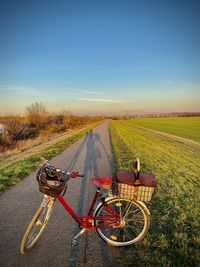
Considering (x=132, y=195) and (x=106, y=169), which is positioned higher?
(x=132, y=195)

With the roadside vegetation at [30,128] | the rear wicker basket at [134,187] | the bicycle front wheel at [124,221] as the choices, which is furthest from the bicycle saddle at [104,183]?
the roadside vegetation at [30,128]

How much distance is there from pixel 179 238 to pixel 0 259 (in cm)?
292

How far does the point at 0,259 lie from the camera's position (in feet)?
8.77

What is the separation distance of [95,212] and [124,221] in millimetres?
523

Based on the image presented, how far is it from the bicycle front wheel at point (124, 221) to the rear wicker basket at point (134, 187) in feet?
0.50

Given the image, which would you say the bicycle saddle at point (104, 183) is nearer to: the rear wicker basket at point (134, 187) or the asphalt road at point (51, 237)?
the rear wicker basket at point (134, 187)

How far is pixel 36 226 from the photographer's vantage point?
2.93m

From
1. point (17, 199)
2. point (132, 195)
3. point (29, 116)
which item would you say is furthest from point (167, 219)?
point (29, 116)

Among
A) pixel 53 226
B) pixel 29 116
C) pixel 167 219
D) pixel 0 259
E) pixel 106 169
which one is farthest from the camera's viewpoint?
pixel 29 116

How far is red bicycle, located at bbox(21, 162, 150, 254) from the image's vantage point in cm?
272

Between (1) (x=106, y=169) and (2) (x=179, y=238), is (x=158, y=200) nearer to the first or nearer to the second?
(2) (x=179, y=238)

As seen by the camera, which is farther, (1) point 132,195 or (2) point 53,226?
(2) point 53,226

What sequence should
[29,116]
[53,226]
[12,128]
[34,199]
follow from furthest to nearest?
[29,116], [12,128], [34,199], [53,226]

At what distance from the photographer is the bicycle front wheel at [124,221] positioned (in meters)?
2.90
